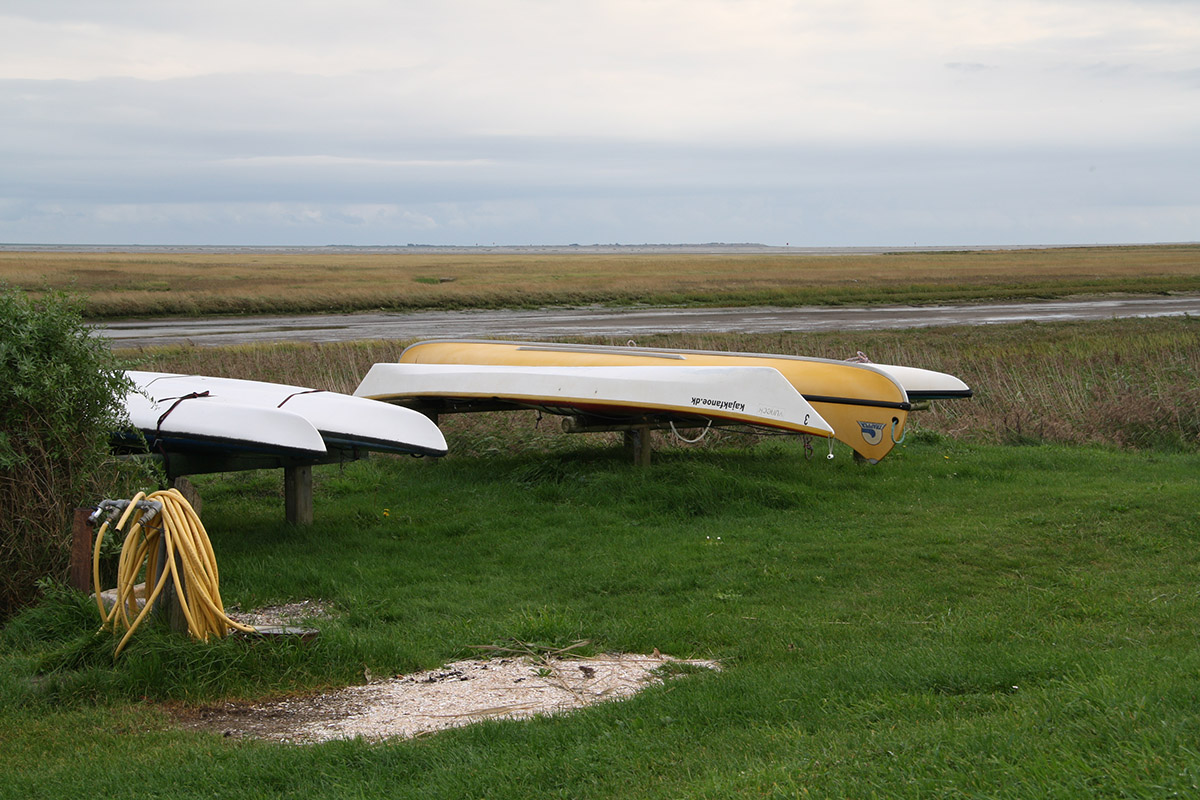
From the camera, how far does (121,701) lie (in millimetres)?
4801

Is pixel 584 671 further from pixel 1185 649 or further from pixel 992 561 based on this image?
pixel 992 561

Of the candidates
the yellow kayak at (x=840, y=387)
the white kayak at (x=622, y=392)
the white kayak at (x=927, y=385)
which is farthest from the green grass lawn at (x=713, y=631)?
the white kayak at (x=927, y=385)

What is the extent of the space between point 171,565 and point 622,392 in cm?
543

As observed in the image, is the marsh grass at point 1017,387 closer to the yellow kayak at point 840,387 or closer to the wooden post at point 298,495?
the yellow kayak at point 840,387

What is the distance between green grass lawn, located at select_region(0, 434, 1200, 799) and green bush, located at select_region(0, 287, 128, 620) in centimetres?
46

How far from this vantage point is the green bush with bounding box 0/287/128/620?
6082mm

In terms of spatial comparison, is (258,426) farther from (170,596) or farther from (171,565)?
(171,565)

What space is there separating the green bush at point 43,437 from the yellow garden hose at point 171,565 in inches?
51.6

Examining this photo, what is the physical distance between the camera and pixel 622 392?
388 inches

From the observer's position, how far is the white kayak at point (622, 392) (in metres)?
9.54

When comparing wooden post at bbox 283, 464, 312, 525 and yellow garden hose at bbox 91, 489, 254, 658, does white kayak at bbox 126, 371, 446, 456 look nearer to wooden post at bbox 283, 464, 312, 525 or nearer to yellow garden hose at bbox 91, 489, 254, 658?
wooden post at bbox 283, 464, 312, 525

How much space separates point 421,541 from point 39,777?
13.9 ft

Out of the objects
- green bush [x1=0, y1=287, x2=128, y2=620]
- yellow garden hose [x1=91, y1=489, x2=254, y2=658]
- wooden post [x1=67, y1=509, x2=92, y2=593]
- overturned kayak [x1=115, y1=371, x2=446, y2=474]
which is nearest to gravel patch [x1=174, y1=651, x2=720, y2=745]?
yellow garden hose [x1=91, y1=489, x2=254, y2=658]

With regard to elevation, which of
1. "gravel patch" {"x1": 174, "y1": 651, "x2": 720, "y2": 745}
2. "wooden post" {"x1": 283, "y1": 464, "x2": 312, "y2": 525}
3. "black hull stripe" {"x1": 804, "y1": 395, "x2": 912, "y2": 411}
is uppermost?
"black hull stripe" {"x1": 804, "y1": 395, "x2": 912, "y2": 411}
